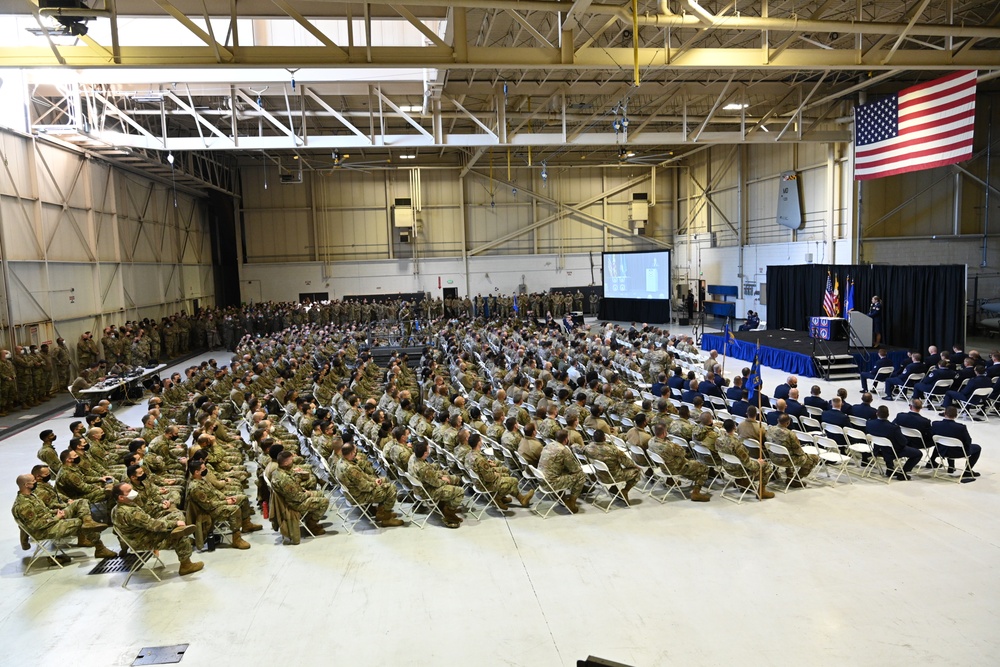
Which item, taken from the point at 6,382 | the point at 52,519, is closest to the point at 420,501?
the point at 52,519

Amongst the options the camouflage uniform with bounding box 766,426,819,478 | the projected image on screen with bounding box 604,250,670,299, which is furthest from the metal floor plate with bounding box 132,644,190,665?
the projected image on screen with bounding box 604,250,670,299

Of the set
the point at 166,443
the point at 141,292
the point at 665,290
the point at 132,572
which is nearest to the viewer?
the point at 132,572

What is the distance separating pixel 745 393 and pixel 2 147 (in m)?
17.5

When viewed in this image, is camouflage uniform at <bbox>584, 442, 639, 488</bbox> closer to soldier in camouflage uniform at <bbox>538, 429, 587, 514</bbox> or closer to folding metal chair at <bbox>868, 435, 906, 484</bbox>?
soldier in camouflage uniform at <bbox>538, 429, 587, 514</bbox>

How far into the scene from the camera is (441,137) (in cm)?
1811

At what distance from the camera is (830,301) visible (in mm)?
18906

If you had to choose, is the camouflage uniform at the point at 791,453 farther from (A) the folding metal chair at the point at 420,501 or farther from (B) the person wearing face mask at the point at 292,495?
(B) the person wearing face mask at the point at 292,495

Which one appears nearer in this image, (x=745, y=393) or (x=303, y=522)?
(x=303, y=522)

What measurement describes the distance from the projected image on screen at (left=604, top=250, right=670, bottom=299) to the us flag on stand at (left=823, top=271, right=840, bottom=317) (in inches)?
317

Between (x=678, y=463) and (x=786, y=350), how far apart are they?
10.6 m

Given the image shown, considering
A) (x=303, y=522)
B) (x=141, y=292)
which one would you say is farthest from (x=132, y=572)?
(x=141, y=292)

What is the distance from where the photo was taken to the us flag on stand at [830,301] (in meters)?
18.8

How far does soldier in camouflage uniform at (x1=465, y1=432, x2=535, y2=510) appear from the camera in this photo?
7258mm

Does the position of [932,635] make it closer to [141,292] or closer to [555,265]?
[141,292]
